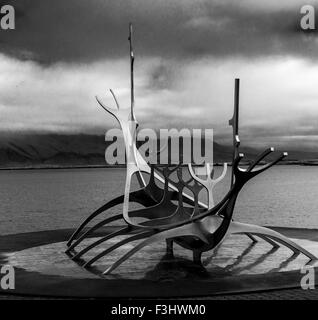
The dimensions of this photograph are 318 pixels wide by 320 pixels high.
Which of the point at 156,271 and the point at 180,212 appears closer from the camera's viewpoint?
the point at 156,271

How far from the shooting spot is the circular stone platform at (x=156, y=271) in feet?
46.8

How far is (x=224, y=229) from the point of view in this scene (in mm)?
16453

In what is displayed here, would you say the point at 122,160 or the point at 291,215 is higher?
the point at 122,160

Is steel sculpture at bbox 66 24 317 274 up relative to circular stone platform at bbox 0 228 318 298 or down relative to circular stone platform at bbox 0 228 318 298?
up

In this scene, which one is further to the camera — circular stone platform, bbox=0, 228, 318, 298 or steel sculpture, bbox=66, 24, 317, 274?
steel sculpture, bbox=66, 24, 317, 274

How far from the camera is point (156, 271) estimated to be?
16703 millimetres

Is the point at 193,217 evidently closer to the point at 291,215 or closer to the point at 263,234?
the point at 263,234

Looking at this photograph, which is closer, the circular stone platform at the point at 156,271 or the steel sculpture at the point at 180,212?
the circular stone platform at the point at 156,271

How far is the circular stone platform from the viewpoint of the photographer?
46.8 ft

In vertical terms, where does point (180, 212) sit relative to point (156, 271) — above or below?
above

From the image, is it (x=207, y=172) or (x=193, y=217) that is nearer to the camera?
(x=193, y=217)

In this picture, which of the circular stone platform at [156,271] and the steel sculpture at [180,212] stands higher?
the steel sculpture at [180,212]
